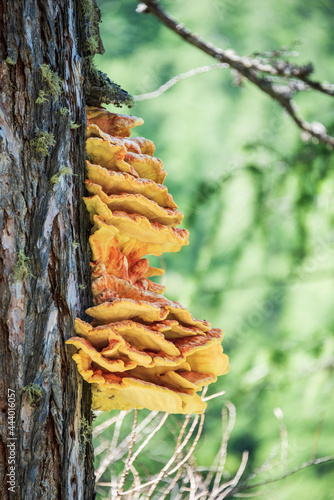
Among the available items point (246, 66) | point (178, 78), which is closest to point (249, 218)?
point (178, 78)

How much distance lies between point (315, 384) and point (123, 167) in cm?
324

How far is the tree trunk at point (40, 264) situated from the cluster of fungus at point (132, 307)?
42mm

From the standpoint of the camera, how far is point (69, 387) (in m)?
0.87

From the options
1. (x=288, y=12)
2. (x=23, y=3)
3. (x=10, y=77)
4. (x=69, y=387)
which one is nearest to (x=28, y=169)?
(x=10, y=77)

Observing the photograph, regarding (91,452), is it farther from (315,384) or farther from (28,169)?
(315,384)

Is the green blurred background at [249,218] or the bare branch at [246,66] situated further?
the green blurred background at [249,218]

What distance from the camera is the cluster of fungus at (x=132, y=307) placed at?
0.87 meters

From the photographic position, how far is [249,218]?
11.9 feet

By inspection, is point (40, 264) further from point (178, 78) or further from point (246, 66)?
point (178, 78)

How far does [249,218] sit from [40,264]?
294cm

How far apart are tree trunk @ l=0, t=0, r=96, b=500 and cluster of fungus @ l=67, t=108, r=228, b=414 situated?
0.14ft

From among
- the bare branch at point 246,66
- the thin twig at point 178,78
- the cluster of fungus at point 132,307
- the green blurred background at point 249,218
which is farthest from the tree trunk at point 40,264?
the green blurred background at point 249,218

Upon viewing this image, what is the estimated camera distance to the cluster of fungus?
0.87 meters

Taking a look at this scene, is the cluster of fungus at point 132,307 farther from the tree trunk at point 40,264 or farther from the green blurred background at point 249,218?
the green blurred background at point 249,218
